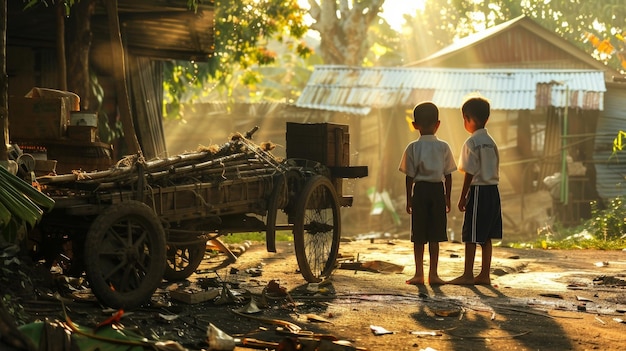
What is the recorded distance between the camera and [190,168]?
21.6 feet

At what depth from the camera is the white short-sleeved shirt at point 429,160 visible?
7996 mm

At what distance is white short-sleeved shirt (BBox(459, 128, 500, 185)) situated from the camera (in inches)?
314

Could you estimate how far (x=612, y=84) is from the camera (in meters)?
22.4

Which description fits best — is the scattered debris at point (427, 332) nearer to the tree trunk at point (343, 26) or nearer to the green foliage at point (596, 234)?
the green foliage at point (596, 234)

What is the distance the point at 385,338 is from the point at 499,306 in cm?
160

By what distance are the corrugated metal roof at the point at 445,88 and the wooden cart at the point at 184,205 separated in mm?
13452

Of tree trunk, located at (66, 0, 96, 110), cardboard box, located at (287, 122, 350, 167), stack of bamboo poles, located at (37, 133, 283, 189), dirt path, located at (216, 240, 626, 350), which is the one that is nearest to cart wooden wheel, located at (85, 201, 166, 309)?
stack of bamboo poles, located at (37, 133, 283, 189)

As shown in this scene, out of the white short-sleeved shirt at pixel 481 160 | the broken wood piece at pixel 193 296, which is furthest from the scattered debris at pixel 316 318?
the white short-sleeved shirt at pixel 481 160

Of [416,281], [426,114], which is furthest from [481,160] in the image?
[416,281]

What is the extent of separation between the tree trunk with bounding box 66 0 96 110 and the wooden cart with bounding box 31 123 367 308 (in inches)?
138

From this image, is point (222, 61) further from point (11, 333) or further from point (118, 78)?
point (11, 333)

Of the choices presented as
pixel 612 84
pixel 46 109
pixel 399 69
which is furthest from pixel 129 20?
pixel 612 84

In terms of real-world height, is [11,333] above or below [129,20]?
below

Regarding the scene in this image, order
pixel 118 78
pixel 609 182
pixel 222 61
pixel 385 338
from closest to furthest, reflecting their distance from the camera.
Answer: pixel 385 338 < pixel 118 78 < pixel 609 182 < pixel 222 61
